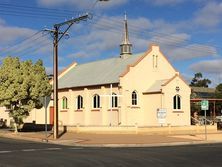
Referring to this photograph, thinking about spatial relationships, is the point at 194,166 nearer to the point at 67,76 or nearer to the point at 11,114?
the point at 11,114

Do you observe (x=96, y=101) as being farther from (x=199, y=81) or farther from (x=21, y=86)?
(x=199, y=81)

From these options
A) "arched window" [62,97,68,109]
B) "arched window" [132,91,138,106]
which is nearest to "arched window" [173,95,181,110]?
"arched window" [132,91,138,106]

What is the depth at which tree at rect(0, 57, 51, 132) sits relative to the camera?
38906 millimetres

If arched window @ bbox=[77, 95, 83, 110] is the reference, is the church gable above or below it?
above

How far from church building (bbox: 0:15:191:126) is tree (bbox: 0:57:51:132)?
953cm

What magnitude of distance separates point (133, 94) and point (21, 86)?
47.4ft

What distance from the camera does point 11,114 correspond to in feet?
131

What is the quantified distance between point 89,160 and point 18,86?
73.1 ft

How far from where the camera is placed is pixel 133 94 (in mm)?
49406

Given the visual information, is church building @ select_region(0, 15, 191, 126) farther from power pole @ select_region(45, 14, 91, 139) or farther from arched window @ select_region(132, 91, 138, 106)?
power pole @ select_region(45, 14, 91, 139)

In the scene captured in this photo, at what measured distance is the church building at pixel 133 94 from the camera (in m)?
48.4

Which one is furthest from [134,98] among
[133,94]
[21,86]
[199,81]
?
[199,81]

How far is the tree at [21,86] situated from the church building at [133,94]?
9.53m

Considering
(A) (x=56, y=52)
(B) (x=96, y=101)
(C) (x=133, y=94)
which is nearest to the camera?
(A) (x=56, y=52)
